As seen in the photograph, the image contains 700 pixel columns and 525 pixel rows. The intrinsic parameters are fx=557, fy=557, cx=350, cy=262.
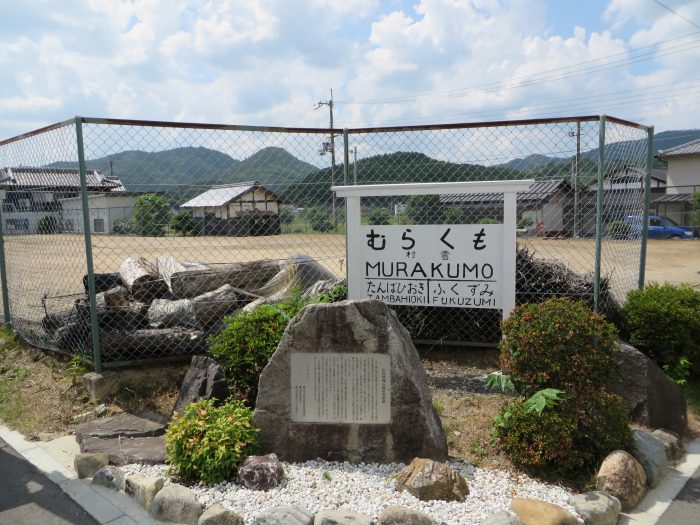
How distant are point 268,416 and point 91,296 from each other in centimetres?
216

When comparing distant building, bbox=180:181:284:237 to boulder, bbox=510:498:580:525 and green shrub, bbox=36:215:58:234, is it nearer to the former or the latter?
green shrub, bbox=36:215:58:234

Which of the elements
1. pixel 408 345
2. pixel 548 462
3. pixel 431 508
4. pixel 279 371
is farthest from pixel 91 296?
pixel 548 462

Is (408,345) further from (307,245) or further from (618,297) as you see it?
(618,297)

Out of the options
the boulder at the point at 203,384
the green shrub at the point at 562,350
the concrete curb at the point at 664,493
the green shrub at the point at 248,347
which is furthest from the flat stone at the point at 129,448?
the concrete curb at the point at 664,493

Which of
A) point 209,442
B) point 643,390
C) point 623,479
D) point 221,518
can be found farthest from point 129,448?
point 643,390

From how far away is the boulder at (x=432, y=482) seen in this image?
3186mm

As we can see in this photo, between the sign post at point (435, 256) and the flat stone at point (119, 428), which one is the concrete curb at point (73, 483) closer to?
the flat stone at point (119, 428)

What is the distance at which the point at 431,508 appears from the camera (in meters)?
3.10

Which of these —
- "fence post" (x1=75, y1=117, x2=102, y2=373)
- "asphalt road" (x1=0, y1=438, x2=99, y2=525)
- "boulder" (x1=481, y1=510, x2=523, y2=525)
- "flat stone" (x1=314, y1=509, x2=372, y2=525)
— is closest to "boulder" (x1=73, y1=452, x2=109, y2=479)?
"asphalt road" (x1=0, y1=438, x2=99, y2=525)

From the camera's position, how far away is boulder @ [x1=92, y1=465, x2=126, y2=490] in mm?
3578

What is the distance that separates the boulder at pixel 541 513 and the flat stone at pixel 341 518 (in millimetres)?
828

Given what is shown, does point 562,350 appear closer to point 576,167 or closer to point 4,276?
point 576,167

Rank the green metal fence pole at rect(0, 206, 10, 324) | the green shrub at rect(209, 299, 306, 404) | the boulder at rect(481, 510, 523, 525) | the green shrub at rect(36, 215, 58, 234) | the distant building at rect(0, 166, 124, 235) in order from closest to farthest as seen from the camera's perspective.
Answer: the boulder at rect(481, 510, 523, 525) < the green shrub at rect(209, 299, 306, 404) < the distant building at rect(0, 166, 124, 235) < the green shrub at rect(36, 215, 58, 234) < the green metal fence pole at rect(0, 206, 10, 324)

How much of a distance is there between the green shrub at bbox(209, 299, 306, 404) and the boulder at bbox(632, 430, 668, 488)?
2.62 metres
